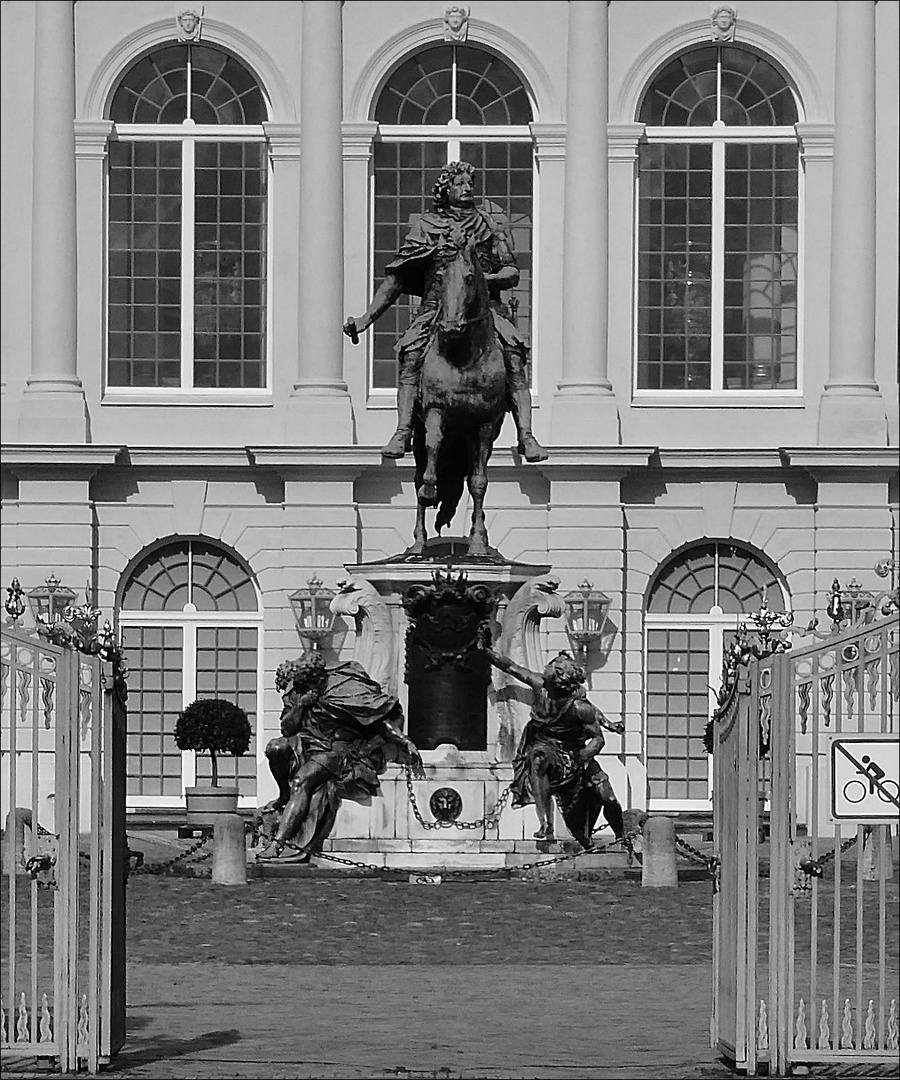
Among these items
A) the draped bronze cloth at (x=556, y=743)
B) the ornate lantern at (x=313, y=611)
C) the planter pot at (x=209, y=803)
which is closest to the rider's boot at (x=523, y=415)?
the draped bronze cloth at (x=556, y=743)

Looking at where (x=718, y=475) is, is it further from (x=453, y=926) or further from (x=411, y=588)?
(x=453, y=926)

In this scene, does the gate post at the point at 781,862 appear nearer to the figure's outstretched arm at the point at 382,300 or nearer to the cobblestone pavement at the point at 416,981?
the cobblestone pavement at the point at 416,981

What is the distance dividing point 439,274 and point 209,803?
13055 mm

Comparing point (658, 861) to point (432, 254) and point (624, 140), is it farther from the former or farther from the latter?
point (624, 140)

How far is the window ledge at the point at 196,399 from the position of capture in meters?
43.8

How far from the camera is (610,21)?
43906 mm

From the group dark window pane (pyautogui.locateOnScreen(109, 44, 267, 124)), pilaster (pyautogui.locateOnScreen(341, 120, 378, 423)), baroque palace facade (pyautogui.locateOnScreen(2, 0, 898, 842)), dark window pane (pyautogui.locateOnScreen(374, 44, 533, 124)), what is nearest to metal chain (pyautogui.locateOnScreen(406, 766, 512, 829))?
baroque palace facade (pyautogui.locateOnScreen(2, 0, 898, 842))

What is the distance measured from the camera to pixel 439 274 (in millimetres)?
25188

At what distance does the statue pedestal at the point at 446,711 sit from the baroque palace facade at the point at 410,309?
1792cm

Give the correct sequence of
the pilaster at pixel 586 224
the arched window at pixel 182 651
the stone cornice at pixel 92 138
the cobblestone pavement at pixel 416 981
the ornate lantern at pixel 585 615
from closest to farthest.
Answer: the cobblestone pavement at pixel 416 981 < the ornate lantern at pixel 585 615 < the arched window at pixel 182 651 < the pilaster at pixel 586 224 < the stone cornice at pixel 92 138

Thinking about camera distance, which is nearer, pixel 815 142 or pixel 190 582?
pixel 815 142

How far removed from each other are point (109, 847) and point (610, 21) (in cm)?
3234

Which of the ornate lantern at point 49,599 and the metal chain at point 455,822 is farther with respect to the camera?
the ornate lantern at point 49,599

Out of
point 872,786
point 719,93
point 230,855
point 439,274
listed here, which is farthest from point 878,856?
point 719,93
